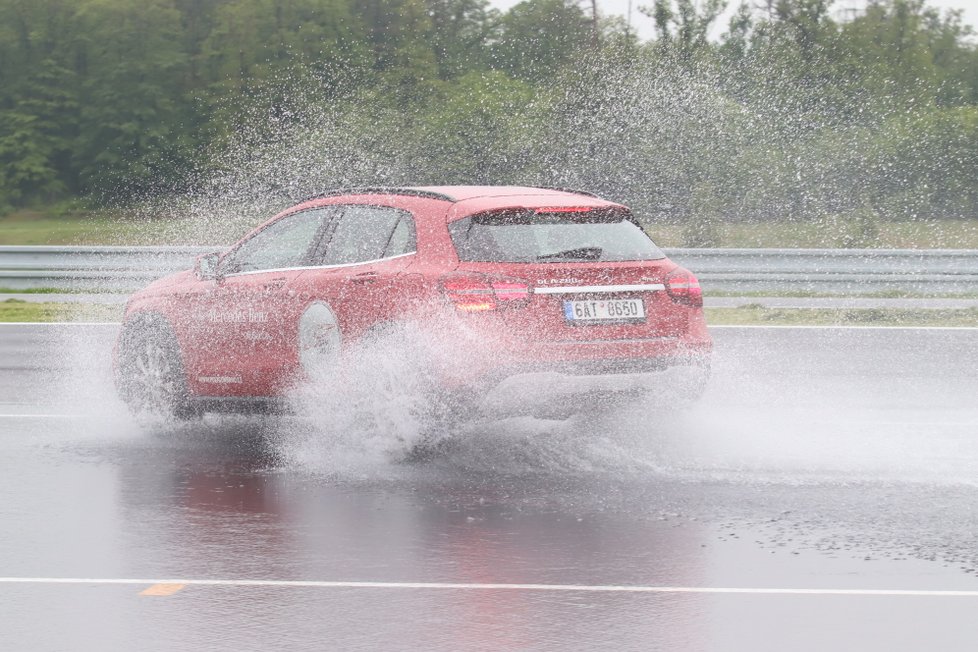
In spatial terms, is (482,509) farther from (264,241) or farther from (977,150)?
(977,150)

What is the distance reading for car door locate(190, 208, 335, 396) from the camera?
9742mm

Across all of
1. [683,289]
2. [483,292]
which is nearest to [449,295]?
[483,292]

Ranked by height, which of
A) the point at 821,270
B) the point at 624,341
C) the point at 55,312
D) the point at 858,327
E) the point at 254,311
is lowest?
the point at 858,327

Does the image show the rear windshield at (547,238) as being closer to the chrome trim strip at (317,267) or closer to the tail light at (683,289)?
the tail light at (683,289)

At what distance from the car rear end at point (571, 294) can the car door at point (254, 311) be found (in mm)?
1346

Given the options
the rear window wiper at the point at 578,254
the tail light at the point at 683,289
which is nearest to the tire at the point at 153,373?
the rear window wiper at the point at 578,254

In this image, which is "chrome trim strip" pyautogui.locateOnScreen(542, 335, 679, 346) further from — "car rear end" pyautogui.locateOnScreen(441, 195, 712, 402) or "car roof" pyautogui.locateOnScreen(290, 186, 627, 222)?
"car roof" pyautogui.locateOnScreen(290, 186, 627, 222)

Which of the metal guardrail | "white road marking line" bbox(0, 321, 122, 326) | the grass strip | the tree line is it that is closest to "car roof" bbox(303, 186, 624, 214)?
"white road marking line" bbox(0, 321, 122, 326)

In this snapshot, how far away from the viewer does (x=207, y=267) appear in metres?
10.5

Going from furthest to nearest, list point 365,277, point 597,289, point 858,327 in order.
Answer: point 858,327, point 365,277, point 597,289

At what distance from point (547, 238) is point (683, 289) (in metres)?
0.89

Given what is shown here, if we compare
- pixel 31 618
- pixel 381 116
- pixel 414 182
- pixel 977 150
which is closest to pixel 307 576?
pixel 31 618

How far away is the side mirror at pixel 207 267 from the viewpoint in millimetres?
10414

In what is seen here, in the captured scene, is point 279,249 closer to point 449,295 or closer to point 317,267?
point 317,267
